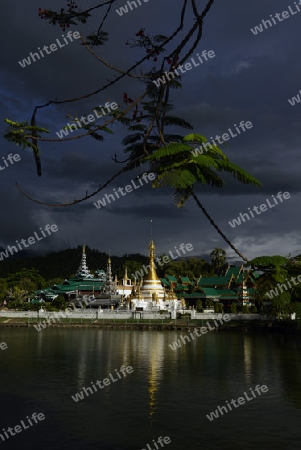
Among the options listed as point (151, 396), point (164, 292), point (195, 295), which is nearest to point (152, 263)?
point (164, 292)

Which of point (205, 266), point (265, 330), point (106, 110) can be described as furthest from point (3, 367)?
point (205, 266)

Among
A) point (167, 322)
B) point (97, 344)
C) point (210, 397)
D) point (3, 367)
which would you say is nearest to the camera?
point (210, 397)

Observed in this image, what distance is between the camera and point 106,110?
123 inches

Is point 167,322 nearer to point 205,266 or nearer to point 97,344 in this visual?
point 97,344

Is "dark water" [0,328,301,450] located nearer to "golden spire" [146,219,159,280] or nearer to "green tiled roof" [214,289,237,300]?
"green tiled roof" [214,289,237,300]

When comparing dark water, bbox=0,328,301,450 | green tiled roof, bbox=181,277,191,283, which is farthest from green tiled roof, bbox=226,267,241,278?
dark water, bbox=0,328,301,450

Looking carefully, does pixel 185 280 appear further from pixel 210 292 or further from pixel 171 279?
pixel 210 292

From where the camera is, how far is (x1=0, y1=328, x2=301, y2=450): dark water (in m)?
14.9

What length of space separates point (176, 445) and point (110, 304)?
57.3 m

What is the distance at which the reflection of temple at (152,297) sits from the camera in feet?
209

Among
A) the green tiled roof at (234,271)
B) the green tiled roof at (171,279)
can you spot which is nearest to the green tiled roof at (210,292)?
the green tiled roof at (234,271)

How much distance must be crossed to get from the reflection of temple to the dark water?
988 inches

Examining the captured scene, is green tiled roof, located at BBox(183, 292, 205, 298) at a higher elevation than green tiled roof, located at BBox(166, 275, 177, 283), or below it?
below

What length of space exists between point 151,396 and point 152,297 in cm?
4414
